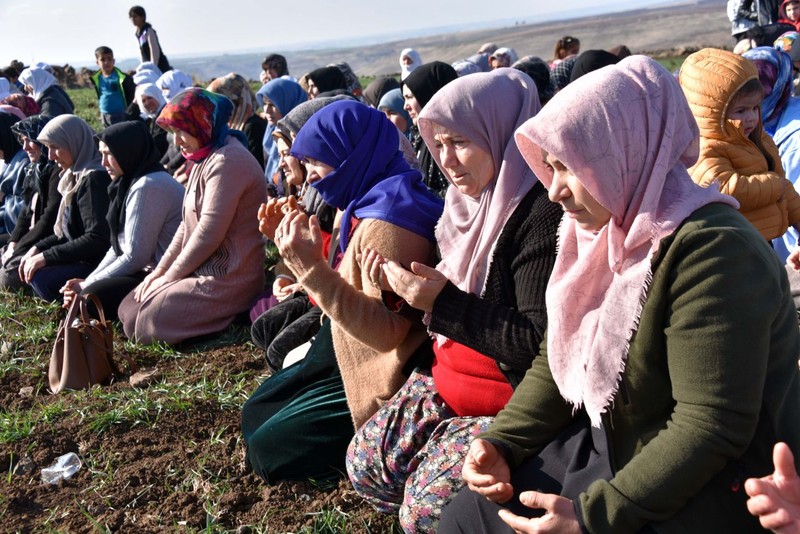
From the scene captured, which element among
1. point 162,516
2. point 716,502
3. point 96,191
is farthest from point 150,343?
point 716,502

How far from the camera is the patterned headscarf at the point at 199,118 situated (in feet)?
15.9

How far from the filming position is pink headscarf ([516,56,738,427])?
1.89m

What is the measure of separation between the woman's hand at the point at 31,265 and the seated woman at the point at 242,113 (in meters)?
2.59

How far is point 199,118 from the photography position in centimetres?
486

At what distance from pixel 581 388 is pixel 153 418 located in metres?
2.54

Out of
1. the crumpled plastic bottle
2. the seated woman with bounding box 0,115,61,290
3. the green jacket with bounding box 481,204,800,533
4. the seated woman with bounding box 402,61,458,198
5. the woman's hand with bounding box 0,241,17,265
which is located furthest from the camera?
the woman's hand with bounding box 0,241,17,265

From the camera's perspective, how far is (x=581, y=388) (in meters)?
2.04

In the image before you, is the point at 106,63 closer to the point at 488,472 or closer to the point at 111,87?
the point at 111,87

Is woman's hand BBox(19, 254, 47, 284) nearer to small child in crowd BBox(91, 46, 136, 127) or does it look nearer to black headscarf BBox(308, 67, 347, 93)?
black headscarf BBox(308, 67, 347, 93)

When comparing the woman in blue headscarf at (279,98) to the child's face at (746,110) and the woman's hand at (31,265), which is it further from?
the child's face at (746,110)

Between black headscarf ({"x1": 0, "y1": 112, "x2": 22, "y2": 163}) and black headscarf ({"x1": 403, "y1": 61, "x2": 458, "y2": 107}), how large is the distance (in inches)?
180

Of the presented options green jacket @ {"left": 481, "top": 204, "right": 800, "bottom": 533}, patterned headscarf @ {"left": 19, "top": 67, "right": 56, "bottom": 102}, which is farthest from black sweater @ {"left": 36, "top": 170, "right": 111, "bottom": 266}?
patterned headscarf @ {"left": 19, "top": 67, "right": 56, "bottom": 102}

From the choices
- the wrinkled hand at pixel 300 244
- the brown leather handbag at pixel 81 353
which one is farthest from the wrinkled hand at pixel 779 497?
the brown leather handbag at pixel 81 353

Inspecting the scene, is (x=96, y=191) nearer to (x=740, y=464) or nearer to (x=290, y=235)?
(x=290, y=235)
